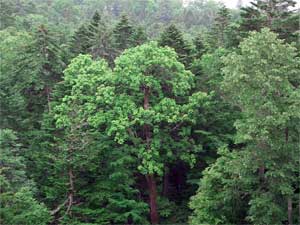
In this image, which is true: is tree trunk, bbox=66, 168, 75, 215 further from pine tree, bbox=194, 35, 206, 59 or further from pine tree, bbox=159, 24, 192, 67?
pine tree, bbox=194, 35, 206, 59

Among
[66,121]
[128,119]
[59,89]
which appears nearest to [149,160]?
[128,119]

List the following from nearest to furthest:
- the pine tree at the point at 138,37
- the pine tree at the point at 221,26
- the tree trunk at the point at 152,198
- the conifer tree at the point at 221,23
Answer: the tree trunk at the point at 152,198
the pine tree at the point at 138,37
the pine tree at the point at 221,26
the conifer tree at the point at 221,23

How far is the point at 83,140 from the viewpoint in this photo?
23.3m

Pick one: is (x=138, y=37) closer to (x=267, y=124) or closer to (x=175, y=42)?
(x=175, y=42)

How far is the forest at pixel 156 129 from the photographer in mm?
17953

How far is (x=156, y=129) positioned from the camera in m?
24.7

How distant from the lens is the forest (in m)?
18.0

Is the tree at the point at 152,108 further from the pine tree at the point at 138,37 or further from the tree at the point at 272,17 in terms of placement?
the pine tree at the point at 138,37

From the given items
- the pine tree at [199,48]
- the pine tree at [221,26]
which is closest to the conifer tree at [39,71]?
the pine tree at [199,48]

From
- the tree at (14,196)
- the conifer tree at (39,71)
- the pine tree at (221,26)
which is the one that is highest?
the pine tree at (221,26)

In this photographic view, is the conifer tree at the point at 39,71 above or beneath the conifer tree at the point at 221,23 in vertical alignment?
beneath

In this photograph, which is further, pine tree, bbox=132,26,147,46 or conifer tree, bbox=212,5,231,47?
conifer tree, bbox=212,5,231,47

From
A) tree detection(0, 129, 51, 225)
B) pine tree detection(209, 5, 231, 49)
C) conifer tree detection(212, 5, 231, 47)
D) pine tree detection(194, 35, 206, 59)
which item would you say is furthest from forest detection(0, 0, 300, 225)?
conifer tree detection(212, 5, 231, 47)

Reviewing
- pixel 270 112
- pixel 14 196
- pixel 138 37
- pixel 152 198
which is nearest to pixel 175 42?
pixel 138 37
